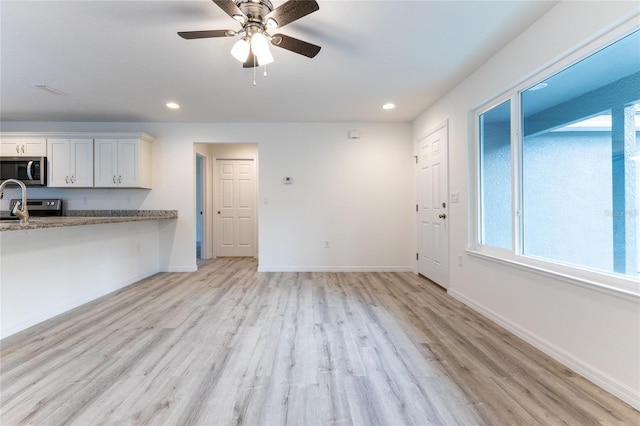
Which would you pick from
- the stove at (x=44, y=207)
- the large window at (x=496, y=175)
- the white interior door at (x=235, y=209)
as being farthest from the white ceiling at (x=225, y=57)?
the white interior door at (x=235, y=209)

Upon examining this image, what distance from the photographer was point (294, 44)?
1956 millimetres

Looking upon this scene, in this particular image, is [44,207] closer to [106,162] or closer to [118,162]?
[106,162]

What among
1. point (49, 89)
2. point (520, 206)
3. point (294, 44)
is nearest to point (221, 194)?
point (49, 89)

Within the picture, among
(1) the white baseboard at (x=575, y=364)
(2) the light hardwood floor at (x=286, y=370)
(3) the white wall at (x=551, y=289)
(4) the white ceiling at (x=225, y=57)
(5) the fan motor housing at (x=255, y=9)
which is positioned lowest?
(2) the light hardwood floor at (x=286, y=370)

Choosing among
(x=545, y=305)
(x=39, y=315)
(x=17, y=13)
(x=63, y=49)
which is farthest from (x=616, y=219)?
(x=39, y=315)

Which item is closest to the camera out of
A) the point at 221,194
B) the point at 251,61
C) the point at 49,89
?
the point at 251,61

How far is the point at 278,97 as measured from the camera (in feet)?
11.3

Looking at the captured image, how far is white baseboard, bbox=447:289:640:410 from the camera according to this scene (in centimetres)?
145

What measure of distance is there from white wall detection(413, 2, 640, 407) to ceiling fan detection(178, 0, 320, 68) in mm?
1684

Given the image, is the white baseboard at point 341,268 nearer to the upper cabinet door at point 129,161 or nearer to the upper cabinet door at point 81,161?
→ the upper cabinet door at point 129,161

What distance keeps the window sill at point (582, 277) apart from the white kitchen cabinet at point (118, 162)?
195 inches

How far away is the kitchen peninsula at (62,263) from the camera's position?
2.29 meters

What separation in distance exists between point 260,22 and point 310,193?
286cm

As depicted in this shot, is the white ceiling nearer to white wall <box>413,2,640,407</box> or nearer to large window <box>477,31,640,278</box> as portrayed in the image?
white wall <box>413,2,640,407</box>
